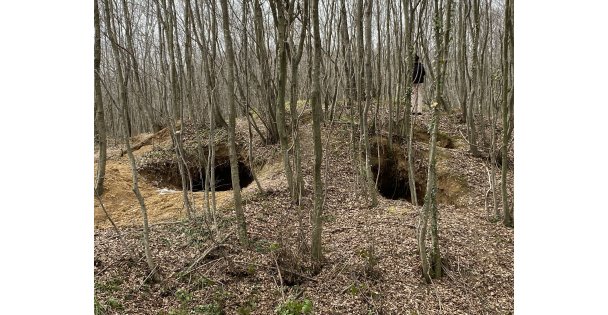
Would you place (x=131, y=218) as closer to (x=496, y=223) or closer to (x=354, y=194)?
(x=354, y=194)

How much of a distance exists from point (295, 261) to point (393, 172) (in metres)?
5.69

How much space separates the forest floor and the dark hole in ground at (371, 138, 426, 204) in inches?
80.6

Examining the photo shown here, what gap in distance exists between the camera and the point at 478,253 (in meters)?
5.67

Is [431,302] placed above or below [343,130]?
below

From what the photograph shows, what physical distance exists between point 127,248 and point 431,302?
4.01m

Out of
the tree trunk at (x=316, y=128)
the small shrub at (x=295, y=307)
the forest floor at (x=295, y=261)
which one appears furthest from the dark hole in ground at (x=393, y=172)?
the small shrub at (x=295, y=307)

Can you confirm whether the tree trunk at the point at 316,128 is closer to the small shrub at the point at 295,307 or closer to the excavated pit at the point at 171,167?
the small shrub at the point at 295,307

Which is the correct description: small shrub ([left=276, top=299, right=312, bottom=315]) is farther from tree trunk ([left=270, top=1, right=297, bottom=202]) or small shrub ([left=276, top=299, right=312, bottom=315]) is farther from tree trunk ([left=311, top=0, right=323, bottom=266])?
tree trunk ([left=270, top=1, right=297, bottom=202])

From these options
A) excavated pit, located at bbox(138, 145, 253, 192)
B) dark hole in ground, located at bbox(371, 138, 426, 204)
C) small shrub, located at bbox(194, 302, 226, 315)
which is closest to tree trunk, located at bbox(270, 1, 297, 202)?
small shrub, located at bbox(194, 302, 226, 315)

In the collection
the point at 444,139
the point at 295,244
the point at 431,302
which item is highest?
the point at 444,139

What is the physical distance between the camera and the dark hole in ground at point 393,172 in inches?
388

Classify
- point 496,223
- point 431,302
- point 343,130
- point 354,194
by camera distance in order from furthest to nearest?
point 343,130, point 354,194, point 496,223, point 431,302

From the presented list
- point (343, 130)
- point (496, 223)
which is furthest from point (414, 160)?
point (496, 223)

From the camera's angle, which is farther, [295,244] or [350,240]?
[350,240]
